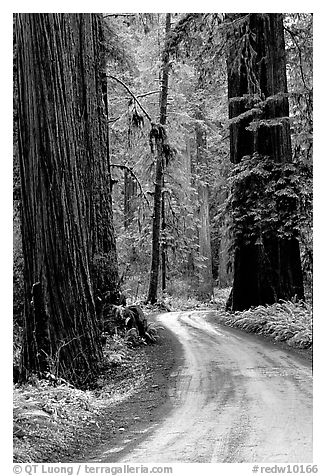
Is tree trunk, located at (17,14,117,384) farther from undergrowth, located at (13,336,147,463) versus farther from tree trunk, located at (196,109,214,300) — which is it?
tree trunk, located at (196,109,214,300)

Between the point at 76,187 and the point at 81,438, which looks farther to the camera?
the point at 76,187

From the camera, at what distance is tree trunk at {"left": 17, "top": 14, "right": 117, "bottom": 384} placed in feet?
17.1

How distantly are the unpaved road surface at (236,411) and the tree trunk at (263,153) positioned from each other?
2.24 meters

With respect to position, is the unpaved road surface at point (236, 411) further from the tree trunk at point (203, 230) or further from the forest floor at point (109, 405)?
the tree trunk at point (203, 230)

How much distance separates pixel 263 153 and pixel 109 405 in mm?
5789

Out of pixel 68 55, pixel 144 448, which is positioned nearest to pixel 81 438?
pixel 144 448

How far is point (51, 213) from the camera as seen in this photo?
526 centimetres

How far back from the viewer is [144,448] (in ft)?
11.2

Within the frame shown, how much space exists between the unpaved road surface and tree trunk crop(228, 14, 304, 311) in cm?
224

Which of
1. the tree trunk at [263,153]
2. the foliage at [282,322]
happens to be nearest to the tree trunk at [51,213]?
the foliage at [282,322]

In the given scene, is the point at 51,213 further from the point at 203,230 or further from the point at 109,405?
the point at 203,230

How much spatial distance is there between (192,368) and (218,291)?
1560cm
